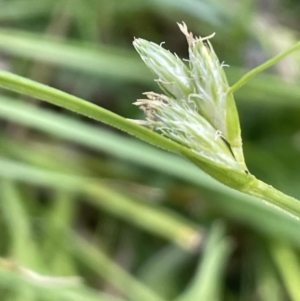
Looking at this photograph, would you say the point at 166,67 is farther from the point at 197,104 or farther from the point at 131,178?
the point at 131,178

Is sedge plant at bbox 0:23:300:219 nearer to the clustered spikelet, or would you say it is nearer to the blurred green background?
the clustered spikelet


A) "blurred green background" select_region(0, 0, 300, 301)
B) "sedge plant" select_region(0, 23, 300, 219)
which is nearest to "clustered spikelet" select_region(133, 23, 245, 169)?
"sedge plant" select_region(0, 23, 300, 219)

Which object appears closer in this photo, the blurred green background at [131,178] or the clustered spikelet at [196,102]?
the clustered spikelet at [196,102]

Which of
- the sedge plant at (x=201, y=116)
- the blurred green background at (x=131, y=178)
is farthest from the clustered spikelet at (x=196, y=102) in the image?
the blurred green background at (x=131, y=178)

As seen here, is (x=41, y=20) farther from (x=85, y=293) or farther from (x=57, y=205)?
(x=85, y=293)

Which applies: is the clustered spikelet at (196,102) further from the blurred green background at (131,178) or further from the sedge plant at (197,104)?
the blurred green background at (131,178)

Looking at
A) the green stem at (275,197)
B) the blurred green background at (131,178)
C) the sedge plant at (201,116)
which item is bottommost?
the green stem at (275,197)

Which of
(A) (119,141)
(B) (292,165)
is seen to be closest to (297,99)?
(B) (292,165)

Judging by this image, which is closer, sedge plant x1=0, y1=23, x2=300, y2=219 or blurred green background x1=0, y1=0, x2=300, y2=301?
sedge plant x1=0, y1=23, x2=300, y2=219
